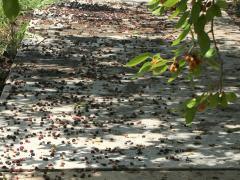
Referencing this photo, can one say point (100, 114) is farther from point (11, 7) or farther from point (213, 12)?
point (11, 7)

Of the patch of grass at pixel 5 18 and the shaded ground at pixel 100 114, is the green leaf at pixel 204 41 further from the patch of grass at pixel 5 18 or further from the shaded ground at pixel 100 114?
the patch of grass at pixel 5 18

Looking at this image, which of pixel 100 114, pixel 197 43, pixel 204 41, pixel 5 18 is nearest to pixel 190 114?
pixel 197 43

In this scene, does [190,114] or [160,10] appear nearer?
[190,114]

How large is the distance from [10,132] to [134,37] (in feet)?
23.6

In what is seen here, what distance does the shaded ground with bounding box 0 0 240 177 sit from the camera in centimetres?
645

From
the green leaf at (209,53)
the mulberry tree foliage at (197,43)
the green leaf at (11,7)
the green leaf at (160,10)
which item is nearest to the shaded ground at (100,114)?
the green leaf at (160,10)

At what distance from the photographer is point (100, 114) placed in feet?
26.5

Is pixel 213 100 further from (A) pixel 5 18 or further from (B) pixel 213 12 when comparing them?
(A) pixel 5 18

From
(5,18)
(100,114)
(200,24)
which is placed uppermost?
(200,24)

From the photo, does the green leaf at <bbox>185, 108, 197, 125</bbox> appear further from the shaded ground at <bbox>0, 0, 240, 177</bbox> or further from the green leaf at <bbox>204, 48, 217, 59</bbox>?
the shaded ground at <bbox>0, 0, 240, 177</bbox>

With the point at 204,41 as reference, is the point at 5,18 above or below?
below

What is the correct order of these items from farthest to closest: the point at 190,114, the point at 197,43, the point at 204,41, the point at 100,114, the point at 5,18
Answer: the point at 5,18
the point at 100,114
the point at 190,114
the point at 197,43
the point at 204,41

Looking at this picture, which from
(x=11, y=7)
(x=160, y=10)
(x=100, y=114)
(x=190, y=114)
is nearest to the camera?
(x=11, y=7)

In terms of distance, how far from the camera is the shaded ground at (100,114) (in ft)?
21.2
